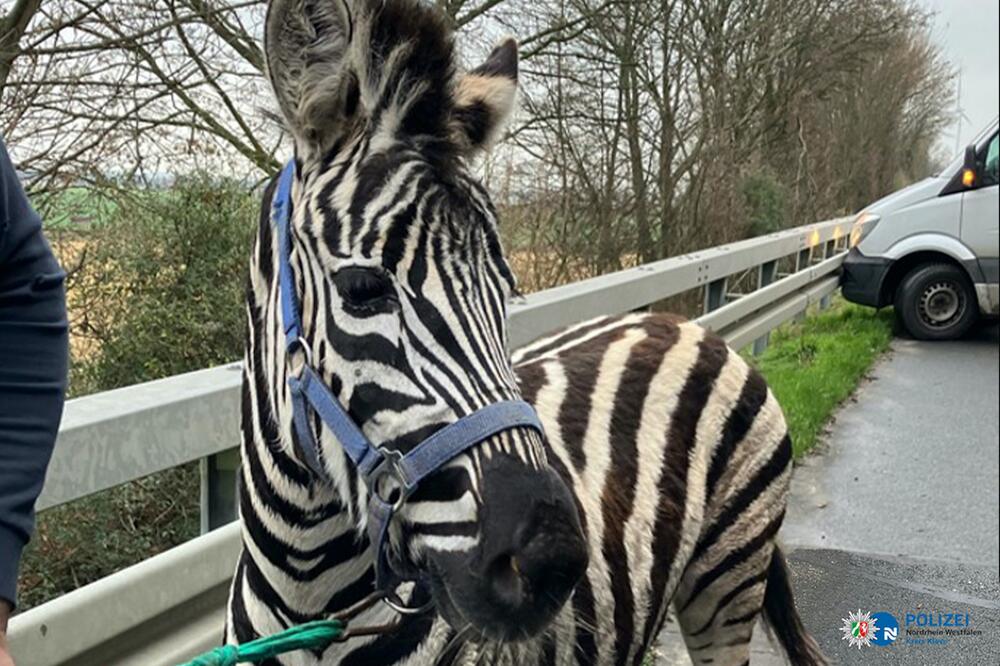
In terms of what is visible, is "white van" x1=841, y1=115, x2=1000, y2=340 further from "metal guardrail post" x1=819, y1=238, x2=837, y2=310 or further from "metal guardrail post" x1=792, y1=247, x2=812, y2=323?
"metal guardrail post" x1=819, y1=238, x2=837, y2=310

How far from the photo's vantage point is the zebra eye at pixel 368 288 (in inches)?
66.7

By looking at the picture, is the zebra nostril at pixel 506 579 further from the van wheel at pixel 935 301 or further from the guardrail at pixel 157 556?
the van wheel at pixel 935 301

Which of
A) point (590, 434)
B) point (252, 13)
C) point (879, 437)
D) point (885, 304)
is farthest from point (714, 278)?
point (885, 304)

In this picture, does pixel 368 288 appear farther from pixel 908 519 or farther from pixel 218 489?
pixel 908 519

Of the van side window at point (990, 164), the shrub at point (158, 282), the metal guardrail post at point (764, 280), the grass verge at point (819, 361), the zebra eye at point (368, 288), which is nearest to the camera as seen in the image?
the zebra eye at point (368, 288)

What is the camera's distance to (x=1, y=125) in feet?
14.6

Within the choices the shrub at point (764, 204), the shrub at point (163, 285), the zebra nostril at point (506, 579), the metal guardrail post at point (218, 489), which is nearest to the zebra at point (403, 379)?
the zebra nostril at point (506, 579)

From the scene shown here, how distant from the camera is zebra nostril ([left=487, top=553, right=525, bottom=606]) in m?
1.54

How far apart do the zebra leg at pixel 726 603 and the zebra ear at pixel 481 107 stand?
1.55 meters

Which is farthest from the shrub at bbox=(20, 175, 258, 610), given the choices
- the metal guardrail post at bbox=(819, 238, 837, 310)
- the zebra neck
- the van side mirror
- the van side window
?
the metal guardrail post at bbox=(819, 238, 837, 310)

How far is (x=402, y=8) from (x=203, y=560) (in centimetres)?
138

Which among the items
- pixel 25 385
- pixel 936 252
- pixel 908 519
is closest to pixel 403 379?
pixel 25 385

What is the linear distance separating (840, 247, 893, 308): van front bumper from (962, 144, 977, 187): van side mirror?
1.29 m

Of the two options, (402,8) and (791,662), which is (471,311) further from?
(791,662)
